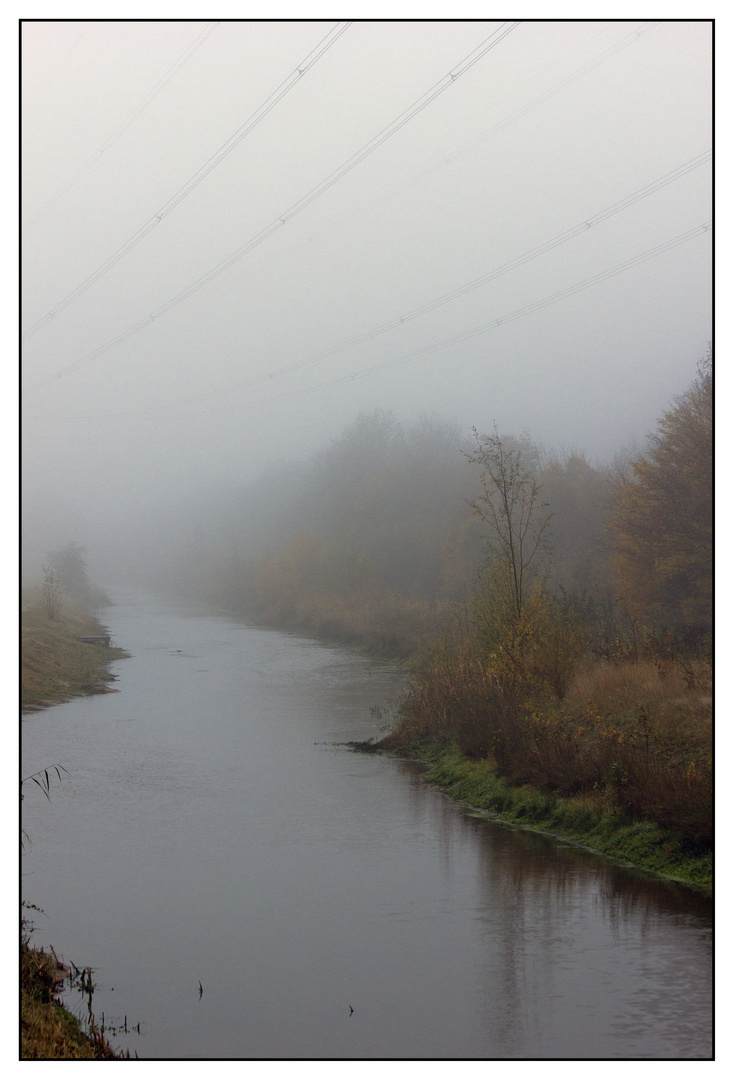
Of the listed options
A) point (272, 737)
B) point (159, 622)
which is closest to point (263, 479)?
point (159, 622)

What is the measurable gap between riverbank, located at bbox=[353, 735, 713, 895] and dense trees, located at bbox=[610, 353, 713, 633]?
9.53 meters

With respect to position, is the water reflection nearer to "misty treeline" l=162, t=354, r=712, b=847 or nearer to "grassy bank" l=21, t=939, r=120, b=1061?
"misty treeline" l=162, t=354, r=712, b=847

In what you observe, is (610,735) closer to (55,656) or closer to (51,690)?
(51,690)

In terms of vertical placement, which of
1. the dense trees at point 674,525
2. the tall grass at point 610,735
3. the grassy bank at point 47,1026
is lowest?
the grassy bank at point 47,1026

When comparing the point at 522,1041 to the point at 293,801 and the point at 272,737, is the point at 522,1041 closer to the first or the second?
the point at 293,801

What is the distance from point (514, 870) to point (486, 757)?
15.8 ft


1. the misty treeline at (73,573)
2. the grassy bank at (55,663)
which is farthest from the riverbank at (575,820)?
the misty treeline at (73,573)

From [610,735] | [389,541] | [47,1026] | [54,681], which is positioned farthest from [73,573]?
[47,1026]

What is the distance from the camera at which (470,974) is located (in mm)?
7801

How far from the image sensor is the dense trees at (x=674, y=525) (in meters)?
23.8

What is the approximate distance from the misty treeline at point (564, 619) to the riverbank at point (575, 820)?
0.18 meters

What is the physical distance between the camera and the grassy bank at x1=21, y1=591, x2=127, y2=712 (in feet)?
84.6

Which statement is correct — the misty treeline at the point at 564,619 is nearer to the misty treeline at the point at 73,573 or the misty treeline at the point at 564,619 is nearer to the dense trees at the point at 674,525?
the dense trees at the point at 674,525

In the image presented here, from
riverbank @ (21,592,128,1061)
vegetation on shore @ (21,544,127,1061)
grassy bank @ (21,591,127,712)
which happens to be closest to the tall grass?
vegetation on shore @ (21,544,127,1061)
